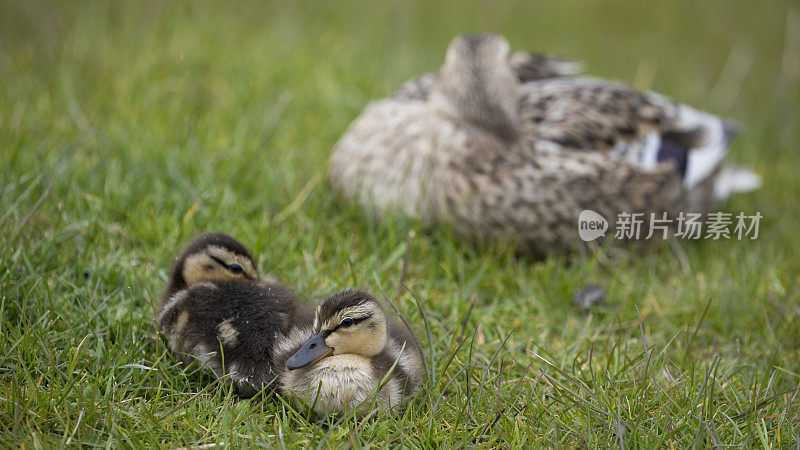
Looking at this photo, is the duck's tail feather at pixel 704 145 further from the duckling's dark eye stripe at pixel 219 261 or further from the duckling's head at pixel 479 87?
the duckling's dark eye stripe at pixel 219 261

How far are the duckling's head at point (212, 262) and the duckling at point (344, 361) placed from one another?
38 cm

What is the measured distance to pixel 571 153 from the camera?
4219 mm

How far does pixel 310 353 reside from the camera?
8.24 feet

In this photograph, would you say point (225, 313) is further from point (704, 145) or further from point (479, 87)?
point (704, 145)

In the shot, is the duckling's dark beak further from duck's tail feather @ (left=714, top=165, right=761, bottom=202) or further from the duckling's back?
duck's tail feather @ (left=714, top=165, right=761, bottom=202)

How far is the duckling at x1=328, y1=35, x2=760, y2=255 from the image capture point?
4090 mm

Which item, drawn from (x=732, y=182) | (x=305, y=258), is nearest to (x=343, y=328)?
(x=305, y=258)

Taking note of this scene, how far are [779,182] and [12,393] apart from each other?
471cm

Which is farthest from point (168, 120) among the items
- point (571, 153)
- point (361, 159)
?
point (571, 153)

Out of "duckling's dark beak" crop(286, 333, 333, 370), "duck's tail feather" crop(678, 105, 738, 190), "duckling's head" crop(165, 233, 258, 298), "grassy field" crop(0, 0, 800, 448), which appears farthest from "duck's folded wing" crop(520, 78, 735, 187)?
"duckling's dark beak" crop(286, 333, 333, 370)

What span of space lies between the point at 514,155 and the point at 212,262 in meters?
1.88

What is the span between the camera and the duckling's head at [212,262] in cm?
283

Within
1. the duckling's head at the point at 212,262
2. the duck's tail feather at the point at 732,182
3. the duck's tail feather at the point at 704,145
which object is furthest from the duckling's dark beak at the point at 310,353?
the duck's tail feather at the point at 732,182

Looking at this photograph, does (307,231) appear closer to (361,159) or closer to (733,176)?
(361,159)
